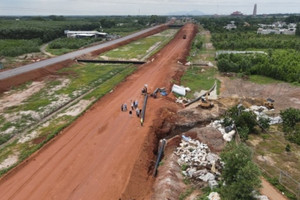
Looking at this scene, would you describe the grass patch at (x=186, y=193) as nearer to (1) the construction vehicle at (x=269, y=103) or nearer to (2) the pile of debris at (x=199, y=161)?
(2) the pile of debris at (x=199, y=161)

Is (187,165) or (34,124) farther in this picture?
(34,124)

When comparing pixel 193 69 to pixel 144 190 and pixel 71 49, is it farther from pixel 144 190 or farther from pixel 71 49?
pixel 71 49

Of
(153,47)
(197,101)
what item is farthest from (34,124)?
(153,47)

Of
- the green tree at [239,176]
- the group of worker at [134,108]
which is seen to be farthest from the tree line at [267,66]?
the green tree at [239,176]

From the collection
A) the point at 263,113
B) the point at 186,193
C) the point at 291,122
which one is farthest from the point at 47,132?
the point at 291,122

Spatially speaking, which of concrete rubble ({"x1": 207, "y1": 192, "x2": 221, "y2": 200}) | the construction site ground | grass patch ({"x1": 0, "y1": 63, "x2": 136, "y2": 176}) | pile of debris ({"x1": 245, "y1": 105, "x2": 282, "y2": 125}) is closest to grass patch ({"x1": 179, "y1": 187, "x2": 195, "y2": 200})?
the construction site ground

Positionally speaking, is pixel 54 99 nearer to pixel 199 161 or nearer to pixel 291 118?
pixel 199 161
